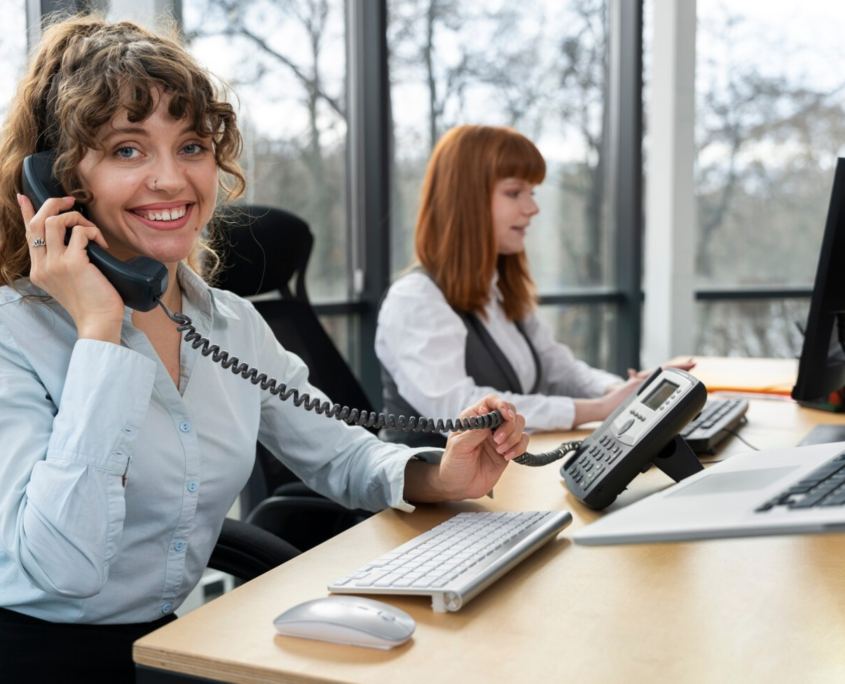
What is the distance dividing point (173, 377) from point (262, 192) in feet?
5.85

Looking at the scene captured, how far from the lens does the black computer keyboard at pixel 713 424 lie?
154 cm

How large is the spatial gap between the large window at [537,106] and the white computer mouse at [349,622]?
2706 millimetres

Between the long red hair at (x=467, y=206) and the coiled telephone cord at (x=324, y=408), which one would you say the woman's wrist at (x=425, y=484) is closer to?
the coiled telephone cord at (x=324, y=408)

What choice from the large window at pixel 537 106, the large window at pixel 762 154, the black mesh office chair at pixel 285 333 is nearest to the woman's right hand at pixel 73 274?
the black mesh office chair at pixel 285 333

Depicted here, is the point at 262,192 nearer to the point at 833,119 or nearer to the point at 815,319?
the point at 815,319

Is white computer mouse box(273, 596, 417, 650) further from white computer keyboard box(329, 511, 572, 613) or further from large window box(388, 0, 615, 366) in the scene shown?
large window box(388, 0, 615, 366)

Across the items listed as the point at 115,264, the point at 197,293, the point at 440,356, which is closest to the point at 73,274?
the point at 115,264

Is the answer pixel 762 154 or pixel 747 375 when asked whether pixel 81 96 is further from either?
pixel 762 154

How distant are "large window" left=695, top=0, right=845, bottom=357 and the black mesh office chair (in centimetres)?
303

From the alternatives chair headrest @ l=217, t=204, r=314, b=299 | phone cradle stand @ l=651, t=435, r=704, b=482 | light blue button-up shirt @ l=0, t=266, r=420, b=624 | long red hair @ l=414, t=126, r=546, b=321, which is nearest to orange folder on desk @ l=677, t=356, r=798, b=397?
long red hair @ l=414, t=126, r=546, b=321

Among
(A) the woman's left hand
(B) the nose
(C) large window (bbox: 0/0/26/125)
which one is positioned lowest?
(A) the woman's left hand

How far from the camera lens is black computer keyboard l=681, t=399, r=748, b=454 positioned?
5.04 feet

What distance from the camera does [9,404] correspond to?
0.98 meters

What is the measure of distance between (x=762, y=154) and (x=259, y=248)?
3.41 meters
